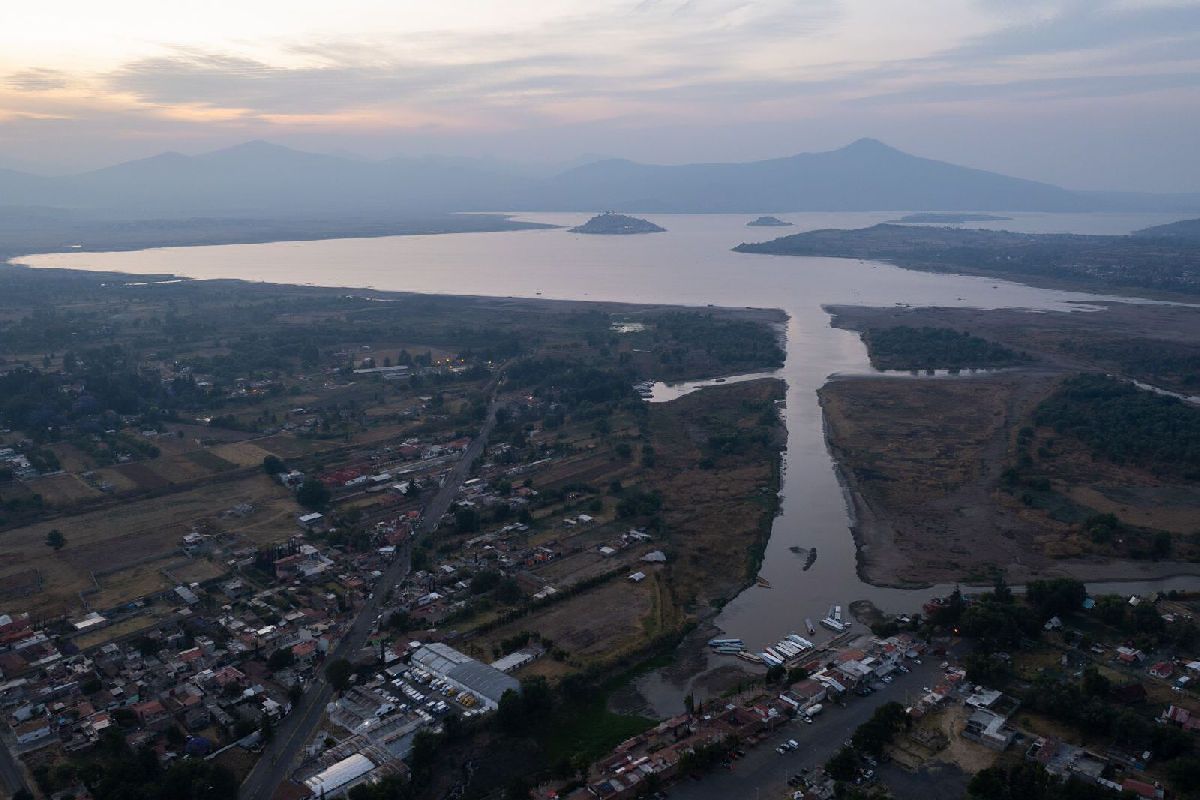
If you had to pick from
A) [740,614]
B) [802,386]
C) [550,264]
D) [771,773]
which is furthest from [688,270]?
[771,773]

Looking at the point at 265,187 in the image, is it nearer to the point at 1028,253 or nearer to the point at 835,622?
the point at 1028,253

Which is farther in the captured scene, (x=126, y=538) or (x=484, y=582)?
(x=126, y=538)

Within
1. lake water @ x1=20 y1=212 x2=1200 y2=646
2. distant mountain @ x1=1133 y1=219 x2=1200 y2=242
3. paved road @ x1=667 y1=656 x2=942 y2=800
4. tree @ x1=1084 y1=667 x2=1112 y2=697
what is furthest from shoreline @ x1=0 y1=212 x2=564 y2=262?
tree @ x1=1084 y1=667 x2=1112 y2=697

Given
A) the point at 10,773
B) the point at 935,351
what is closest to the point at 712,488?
the point at 10,773

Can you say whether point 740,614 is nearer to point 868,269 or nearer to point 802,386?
point 802,386

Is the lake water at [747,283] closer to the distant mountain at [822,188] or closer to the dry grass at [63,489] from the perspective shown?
the dry grass at [63,489]

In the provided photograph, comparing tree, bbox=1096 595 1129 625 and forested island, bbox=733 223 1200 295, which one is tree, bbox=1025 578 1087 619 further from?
forested island, bbox=733 223 1200 295
